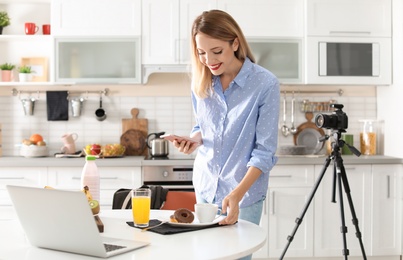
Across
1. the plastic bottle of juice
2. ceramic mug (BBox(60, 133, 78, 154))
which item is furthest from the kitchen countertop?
the plastic bottle of juice

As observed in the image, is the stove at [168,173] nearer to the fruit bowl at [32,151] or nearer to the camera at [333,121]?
the fruit bowl at [32,151]

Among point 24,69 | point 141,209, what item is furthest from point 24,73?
point 141,209

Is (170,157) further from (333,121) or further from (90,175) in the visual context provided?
(90,175)

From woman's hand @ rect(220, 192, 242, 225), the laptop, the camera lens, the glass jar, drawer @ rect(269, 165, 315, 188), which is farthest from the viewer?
the glass jar

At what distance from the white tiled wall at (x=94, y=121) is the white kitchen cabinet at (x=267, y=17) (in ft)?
2.59

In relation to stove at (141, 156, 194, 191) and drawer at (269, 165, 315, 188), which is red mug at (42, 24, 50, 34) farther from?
drawer at (269, 165, 315, 188)

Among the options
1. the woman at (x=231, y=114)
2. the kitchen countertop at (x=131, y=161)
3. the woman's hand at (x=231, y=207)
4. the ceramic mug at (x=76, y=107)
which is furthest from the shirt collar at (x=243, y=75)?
the ceramic mug at (x=76, y=107)

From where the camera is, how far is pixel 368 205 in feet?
15.2

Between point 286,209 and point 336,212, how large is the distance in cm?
36

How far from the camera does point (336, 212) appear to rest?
4609 millimetres

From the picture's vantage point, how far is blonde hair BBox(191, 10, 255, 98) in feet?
7.75

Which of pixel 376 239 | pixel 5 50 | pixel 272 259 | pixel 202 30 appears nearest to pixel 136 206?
pixel 202 30

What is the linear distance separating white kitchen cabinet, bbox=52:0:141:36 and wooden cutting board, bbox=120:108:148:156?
675 millimetres

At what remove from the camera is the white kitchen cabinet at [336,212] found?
459 centimetres
